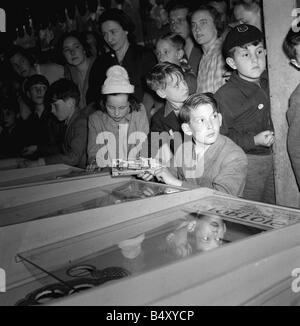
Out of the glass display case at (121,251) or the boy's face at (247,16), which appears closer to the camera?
the glass display case at (121,251)

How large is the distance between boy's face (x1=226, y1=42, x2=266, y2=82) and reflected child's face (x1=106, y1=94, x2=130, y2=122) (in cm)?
82

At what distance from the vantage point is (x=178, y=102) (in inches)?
89.0

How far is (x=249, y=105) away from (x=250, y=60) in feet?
0.81

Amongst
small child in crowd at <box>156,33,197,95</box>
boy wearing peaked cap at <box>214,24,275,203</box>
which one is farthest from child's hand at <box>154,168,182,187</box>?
small child in crowd at <box>156,33,197,95</box>

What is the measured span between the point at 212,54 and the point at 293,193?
3.47 ft

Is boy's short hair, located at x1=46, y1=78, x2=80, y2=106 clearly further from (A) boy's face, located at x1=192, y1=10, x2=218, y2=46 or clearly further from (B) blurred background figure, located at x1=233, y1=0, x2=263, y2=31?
(B) blurred background figure, located at x1=233, y1=0, x2=263, y2=31

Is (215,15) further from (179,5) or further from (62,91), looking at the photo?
(62,91)

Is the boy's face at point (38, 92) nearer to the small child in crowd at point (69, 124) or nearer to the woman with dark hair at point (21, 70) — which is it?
the small child in crowd at point (69, 124)

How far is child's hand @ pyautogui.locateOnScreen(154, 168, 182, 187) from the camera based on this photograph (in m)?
1.57

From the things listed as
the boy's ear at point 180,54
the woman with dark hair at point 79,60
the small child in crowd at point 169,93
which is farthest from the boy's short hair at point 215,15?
the woman with dark hair at point 79,60

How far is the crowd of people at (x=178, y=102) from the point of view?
1.80 m

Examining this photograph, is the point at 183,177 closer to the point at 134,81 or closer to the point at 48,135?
the point at 134,81

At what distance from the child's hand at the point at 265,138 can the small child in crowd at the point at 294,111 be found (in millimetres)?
127

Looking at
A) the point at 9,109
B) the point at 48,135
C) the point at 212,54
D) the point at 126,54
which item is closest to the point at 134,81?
the point at 126,54
